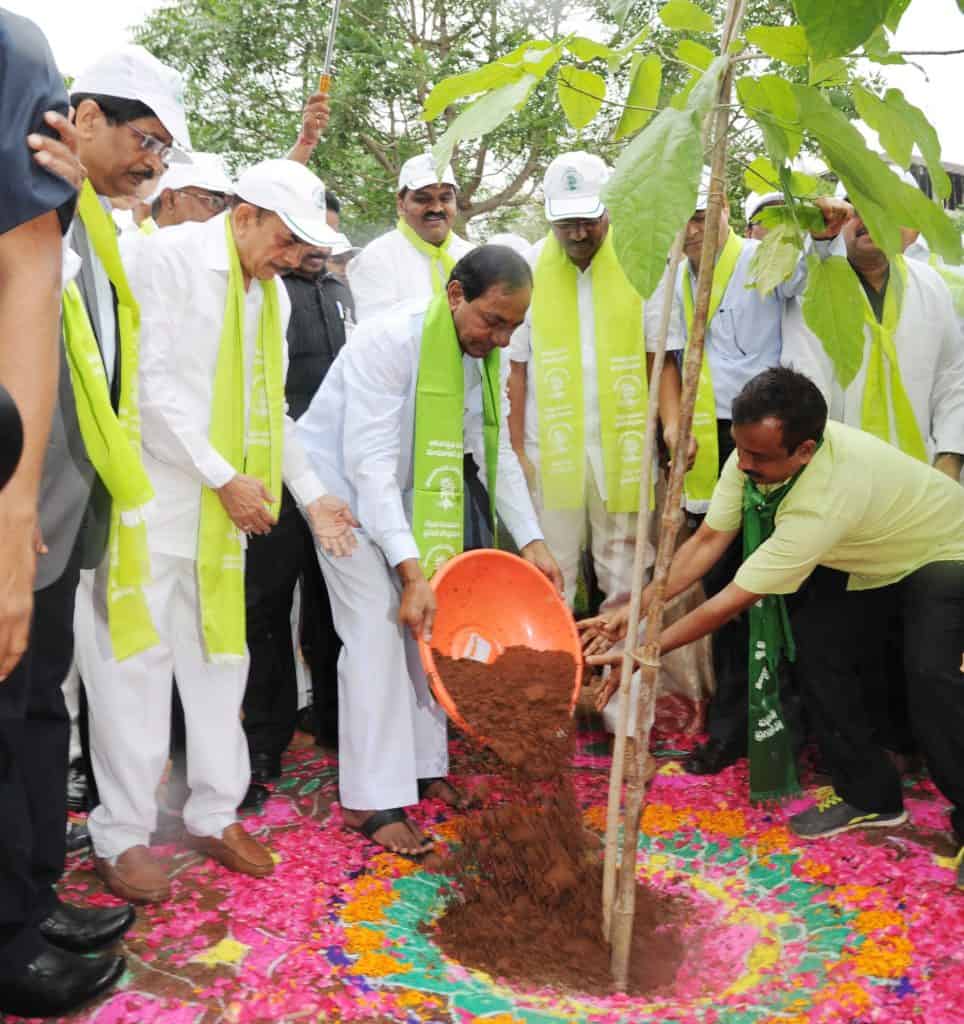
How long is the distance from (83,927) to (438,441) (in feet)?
5.30

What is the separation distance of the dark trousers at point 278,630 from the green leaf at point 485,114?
224 cm

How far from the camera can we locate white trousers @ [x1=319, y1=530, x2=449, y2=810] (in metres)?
3.32

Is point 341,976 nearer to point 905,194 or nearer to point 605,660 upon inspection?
point 605,660

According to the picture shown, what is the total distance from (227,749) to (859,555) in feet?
6.11

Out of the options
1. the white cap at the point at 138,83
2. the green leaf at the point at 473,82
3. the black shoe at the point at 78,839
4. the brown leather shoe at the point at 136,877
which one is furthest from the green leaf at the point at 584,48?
the black shoe at the point at 78,839

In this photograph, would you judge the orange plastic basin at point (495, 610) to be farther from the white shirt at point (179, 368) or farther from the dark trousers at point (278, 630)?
the white shirt at point (179, 368)

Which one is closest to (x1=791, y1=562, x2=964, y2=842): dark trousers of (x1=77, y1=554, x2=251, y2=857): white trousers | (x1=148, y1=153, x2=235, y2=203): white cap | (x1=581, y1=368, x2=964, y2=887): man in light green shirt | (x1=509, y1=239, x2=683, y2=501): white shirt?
(x1=581, y1=368, x2=964, y2=887): man in light green shirt

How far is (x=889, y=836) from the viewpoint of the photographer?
328 centimetres

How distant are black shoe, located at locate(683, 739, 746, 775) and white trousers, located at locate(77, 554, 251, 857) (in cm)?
157

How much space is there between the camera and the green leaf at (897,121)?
1571mm

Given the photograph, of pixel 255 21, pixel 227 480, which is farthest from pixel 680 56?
pixel 255 21

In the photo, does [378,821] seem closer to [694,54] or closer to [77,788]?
[77,788]

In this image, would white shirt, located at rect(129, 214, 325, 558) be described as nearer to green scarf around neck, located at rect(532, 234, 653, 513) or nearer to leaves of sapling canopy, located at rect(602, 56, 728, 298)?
green scarf around neck, located at rect(532, 234, 653, 513)

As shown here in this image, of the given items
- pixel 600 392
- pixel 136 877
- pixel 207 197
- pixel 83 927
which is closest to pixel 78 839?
pixel 136 877
